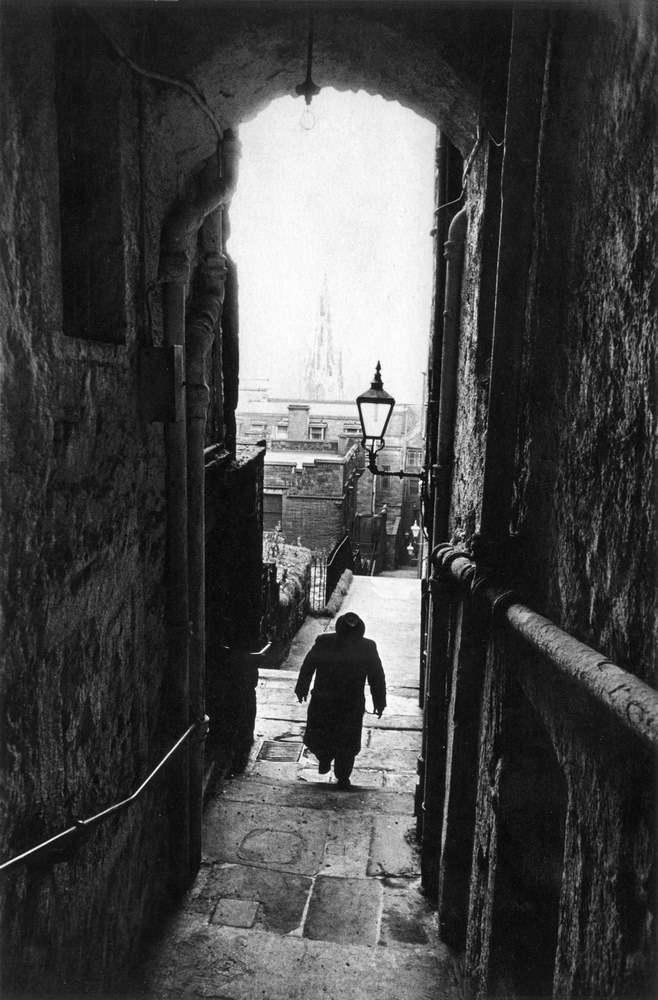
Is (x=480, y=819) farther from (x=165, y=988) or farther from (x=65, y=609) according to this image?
(x=65, y=609)

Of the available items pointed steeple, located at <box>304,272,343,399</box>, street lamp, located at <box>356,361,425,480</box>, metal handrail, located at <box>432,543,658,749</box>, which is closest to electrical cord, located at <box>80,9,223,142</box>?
street lamp, located at <box>356,361,425,480</box>

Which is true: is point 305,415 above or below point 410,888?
above

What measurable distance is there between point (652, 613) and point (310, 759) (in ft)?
18.7

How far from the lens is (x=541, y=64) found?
114 inches

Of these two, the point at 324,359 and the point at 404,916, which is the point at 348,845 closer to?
the point at 404,916

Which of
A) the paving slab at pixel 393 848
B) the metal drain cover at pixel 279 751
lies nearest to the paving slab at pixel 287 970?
the paving slab at pixel 393 848

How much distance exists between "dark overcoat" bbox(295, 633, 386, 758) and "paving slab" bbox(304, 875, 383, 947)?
1.36 metres

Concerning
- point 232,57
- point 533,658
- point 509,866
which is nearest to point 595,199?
point 533,658

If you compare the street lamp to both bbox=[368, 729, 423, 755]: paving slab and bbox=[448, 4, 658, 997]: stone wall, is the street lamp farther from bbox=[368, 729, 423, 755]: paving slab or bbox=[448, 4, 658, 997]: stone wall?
bbox=[368, 729, 423, 755]: paving slab

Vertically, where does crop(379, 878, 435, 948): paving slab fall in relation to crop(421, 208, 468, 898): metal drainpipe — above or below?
below

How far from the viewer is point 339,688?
6020 millimetres

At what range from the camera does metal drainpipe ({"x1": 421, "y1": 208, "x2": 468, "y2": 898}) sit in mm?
4715

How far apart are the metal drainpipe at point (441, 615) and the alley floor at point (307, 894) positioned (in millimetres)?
455

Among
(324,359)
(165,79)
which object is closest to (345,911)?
(165,79)
